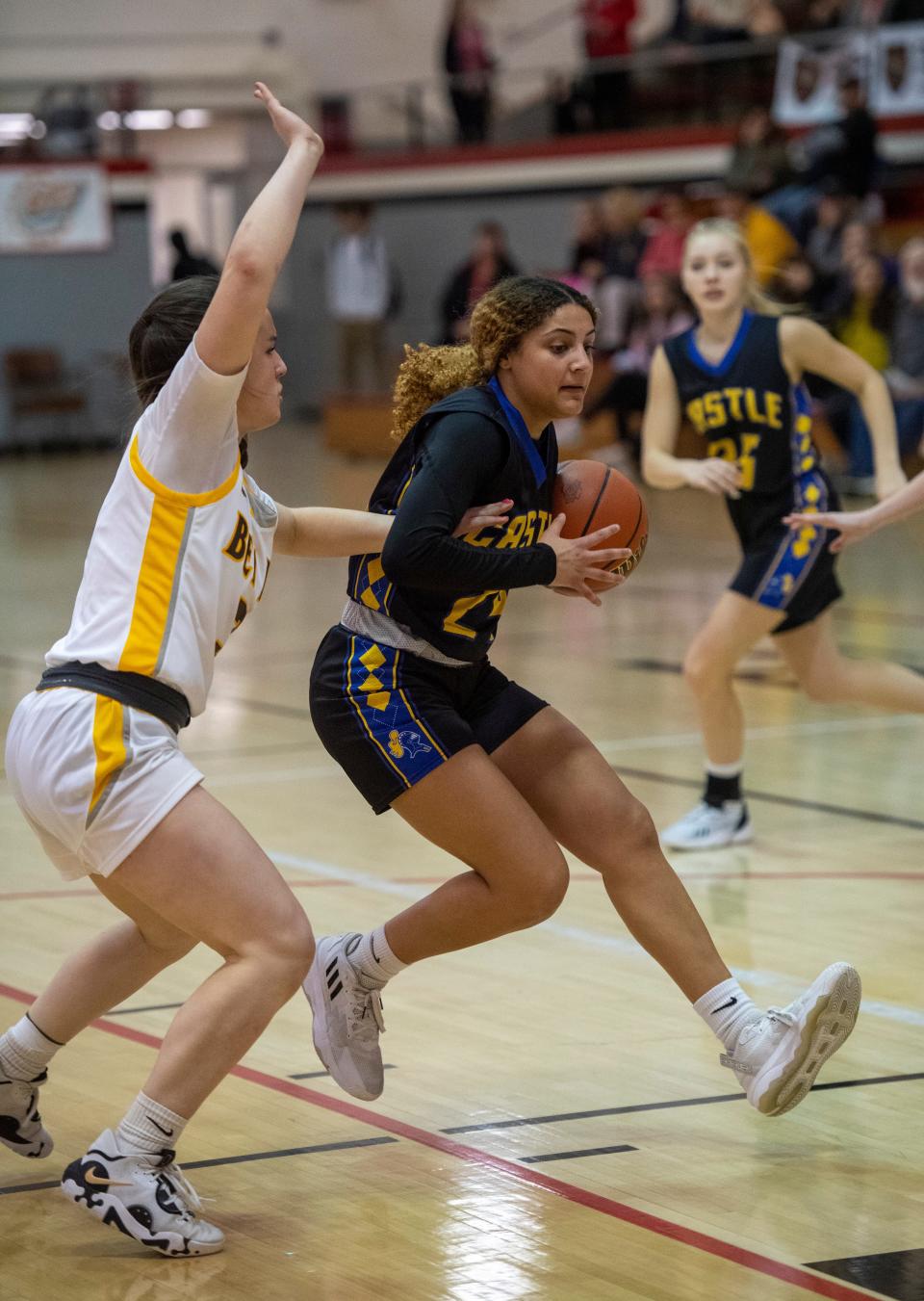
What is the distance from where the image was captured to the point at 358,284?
937 inches

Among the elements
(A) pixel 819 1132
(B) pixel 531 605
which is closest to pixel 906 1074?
(A) pixel 819 1132

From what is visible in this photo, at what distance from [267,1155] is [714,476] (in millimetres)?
2791

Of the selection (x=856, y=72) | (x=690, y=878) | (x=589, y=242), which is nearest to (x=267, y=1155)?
(x=690, y=878)

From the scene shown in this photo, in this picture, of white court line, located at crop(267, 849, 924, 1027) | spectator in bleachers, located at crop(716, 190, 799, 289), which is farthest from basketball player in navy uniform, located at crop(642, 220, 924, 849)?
spectator in bleachers, located at crop(716, 190, 799, 289)

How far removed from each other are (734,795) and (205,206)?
22.4m

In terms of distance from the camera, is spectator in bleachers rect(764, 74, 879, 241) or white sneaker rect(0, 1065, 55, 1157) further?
spectator in bleachers rect(764, 74, 879, 241)

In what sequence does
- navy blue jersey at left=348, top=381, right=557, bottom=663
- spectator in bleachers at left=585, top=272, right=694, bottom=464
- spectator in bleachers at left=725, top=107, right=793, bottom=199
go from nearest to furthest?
navy blue jersey at left=348, top=381, right=557, bottom=663 → spectator in bleachers at left=585, top=272, right=694, bottom=464 → spectator in bleachers at left=725, top=107, right=793, bottom=199

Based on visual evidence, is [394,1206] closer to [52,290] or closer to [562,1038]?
[562,1038]

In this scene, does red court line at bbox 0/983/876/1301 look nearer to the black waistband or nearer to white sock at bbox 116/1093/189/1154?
white sock at bbox 116/1093/189/1154

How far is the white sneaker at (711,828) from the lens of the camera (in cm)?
630

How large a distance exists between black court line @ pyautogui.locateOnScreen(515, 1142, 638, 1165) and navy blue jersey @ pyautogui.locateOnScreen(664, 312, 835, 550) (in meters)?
2.89

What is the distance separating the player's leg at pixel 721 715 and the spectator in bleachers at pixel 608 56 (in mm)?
16869

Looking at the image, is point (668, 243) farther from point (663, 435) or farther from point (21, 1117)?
point (21, 1117)

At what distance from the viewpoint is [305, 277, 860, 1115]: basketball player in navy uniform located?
3.68 meters
